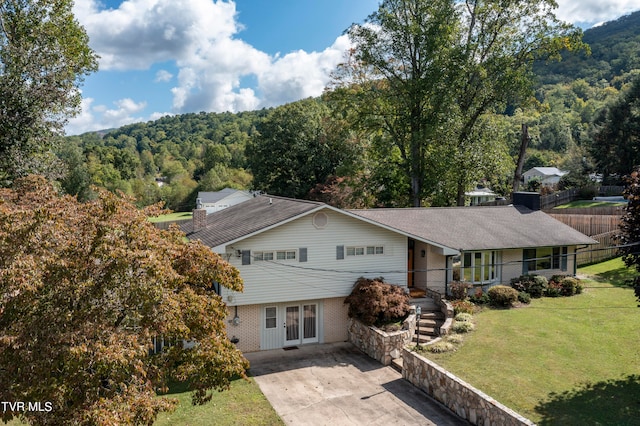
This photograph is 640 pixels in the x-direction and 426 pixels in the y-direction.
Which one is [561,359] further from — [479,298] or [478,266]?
[478,266]

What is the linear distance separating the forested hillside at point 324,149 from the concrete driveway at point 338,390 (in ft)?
59.2

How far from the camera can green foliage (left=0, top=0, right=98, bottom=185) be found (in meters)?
20.5

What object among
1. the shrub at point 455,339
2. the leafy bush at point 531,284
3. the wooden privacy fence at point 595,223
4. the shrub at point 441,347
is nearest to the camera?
the shrub at point 441,347

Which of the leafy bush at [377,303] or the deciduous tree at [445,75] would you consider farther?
the deciduous tree at [445,75]

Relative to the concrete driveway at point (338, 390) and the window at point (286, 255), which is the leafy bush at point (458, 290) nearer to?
the concrete driveway at point (338, 390)

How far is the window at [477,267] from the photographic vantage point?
889 inches

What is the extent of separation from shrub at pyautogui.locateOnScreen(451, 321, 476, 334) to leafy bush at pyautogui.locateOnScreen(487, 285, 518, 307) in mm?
3513

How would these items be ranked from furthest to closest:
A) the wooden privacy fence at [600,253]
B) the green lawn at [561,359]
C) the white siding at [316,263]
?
the wooden privacy fence at [600,253] < the white siding at [316,263] < the green lawn at [561,359]

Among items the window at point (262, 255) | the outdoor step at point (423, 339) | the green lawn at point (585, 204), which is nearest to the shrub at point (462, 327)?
the outdoor step at point (423, 339)

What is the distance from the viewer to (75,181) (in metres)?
60.8

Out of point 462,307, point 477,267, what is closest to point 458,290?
point 462,307

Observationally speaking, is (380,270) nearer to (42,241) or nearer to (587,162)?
(42,241)

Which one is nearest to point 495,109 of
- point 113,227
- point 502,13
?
point 502,13

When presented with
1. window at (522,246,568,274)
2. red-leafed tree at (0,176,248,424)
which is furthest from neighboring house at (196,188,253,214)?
red-leafed tree at (0,176,248,424)
